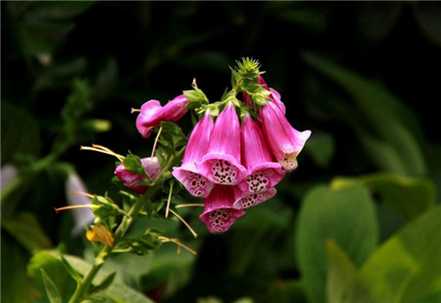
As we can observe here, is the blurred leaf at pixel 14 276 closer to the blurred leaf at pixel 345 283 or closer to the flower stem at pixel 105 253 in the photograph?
the blurred leaf at pixel 345 283

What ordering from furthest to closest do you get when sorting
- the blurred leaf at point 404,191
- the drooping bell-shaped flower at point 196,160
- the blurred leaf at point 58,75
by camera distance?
the blurred leaf at point 404,191
the blurred leaf at point 58,75
the drooping bell-shaped flower at point 196,160

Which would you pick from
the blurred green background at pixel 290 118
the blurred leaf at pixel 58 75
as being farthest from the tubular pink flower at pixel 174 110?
the blurred leaf at pixel 58 75

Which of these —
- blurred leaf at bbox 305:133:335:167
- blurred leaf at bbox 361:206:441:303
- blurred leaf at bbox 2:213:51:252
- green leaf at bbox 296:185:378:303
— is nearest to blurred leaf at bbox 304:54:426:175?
blurred leaf at bbox 305:133:335:167

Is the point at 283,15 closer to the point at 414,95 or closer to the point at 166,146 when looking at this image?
the point at 414,95

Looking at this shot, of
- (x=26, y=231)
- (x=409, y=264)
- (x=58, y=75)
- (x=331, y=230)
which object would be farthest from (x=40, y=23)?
→ (x=409, y=264)

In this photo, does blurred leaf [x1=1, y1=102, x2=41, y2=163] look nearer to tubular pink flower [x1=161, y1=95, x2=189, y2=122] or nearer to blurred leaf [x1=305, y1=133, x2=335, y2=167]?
blurred leaf [x1=305, y1=133, x2=335, y2=167]

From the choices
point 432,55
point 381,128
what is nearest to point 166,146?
point 381,128

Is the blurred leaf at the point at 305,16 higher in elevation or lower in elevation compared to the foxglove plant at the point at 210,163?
higher
